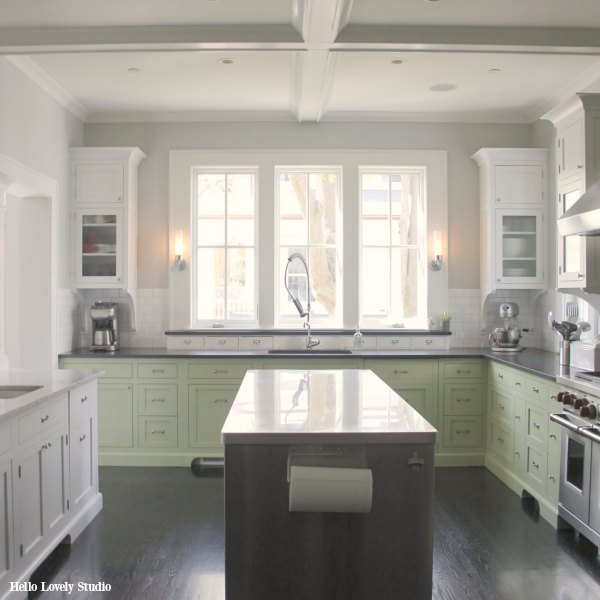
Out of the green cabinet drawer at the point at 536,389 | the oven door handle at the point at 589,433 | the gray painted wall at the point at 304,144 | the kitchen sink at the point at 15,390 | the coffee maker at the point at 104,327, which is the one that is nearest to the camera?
the oven door handle at the point at 589,433

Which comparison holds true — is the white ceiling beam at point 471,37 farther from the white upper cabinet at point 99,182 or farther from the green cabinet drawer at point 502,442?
the green cabinet drawer at point 502,442

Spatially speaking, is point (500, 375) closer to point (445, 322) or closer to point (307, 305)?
point (445, 322)

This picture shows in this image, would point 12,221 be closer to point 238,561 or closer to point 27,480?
point 27,480

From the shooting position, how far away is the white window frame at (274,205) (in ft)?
18.1

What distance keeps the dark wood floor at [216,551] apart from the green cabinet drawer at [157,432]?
21.3 inches

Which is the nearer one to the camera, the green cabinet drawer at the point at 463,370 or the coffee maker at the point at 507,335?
the green cabinet drawer at the point at 463,370

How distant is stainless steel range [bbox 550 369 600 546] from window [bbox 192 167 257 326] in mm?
2971

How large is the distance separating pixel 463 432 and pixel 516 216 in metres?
1.94

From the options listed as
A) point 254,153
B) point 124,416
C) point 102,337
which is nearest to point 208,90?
point 254,153

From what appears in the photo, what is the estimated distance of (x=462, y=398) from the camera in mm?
4945

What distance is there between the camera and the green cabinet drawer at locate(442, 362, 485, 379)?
495cm

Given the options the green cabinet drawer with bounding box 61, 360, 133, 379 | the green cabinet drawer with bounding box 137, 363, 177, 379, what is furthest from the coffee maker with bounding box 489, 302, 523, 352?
the green cabinet drawer with bounding box 61, 360, 133, 379

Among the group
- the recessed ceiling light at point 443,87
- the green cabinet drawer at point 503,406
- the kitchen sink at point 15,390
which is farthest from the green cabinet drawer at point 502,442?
the kitchen sink at point 15,390

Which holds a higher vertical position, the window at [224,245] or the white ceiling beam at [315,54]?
the white ceiling beam at [315,54]
